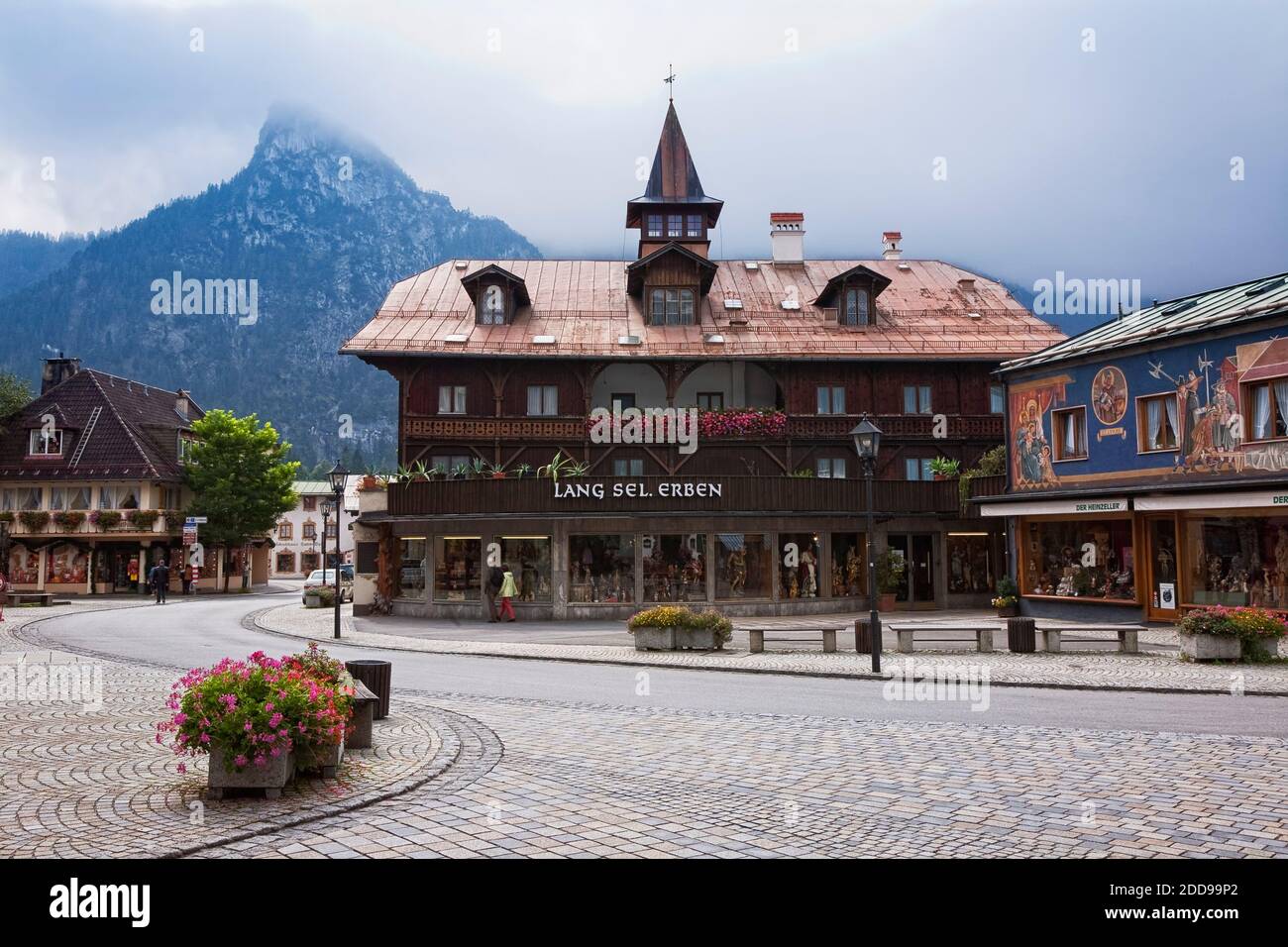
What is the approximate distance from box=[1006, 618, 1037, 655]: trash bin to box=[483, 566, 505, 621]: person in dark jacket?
1566 centimetres

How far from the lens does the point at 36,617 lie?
111 ft

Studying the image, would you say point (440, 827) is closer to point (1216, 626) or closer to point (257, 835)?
point (257, 835)

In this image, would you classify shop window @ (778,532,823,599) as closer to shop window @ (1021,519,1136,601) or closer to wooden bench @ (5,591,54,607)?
shop window @ (1021,519,1136,601)

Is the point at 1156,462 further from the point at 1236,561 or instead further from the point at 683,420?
the point at 683,420

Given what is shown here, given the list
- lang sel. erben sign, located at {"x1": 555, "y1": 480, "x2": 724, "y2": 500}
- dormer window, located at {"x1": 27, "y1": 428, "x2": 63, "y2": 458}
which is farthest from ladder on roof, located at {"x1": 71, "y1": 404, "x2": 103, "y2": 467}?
lang sel. erben sign, located at {"x1": 555, "y1": 480, "x2": 724, "y2": 500}

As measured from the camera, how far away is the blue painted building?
74.3 ft

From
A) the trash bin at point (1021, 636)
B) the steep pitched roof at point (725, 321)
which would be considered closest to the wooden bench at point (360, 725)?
the trash bin at point (1021, 636)

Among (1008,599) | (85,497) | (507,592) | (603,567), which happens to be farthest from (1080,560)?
(85,497)

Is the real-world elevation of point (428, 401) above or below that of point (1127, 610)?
above

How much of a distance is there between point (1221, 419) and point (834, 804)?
821 inches

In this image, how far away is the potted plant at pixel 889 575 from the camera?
32.7 meters

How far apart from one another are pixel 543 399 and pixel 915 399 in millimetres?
15199

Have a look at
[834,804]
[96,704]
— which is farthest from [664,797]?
[96,704]

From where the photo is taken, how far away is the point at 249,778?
7.50 metres
